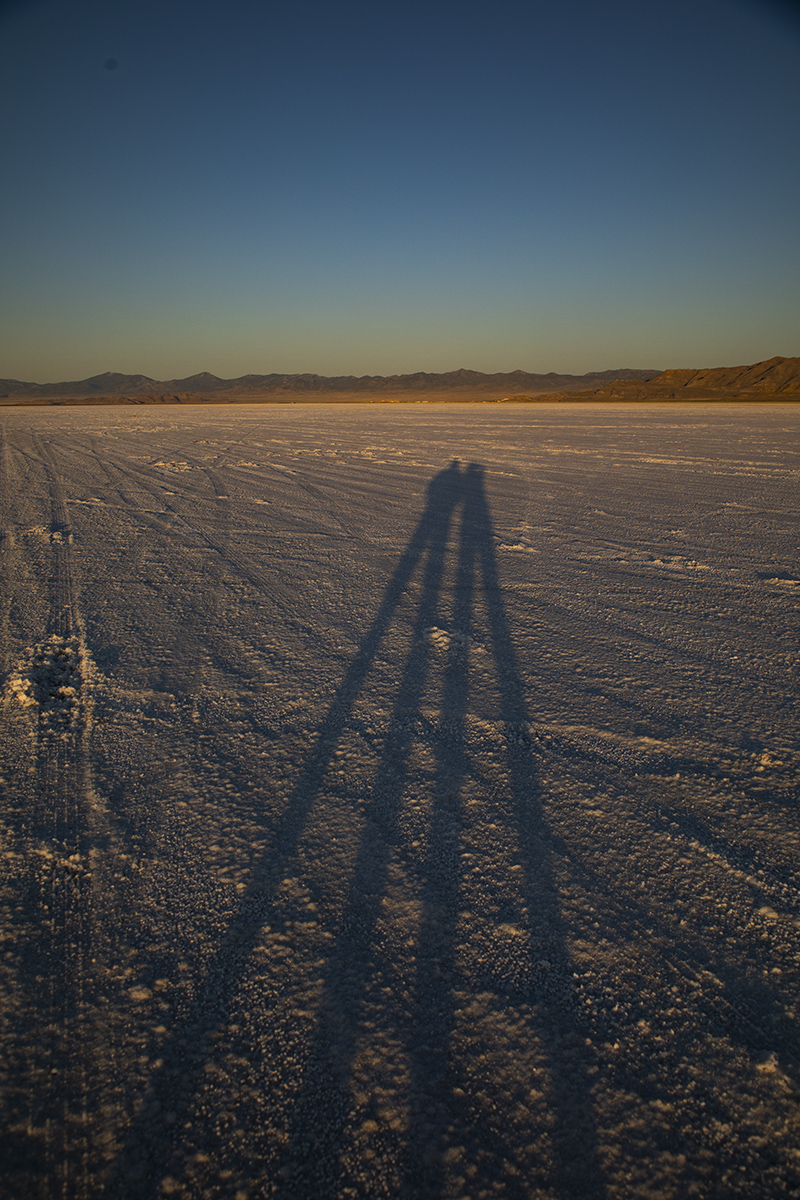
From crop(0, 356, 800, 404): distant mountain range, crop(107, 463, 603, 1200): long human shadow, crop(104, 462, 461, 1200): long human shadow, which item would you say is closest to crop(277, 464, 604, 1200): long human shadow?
crop(107, 463, 603, 1200): long human shadow

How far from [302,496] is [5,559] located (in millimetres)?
3856

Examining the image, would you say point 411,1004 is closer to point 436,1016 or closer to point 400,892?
point 436,1016

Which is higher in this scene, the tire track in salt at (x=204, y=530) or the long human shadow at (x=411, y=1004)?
the tire track in salt at (x=204, y=530)

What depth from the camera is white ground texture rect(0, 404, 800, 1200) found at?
45.9 inches

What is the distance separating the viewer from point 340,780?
217cm

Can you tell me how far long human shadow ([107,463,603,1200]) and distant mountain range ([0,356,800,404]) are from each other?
68.0m

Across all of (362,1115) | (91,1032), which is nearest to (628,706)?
(362,1115)

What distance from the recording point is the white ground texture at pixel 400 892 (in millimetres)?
1167

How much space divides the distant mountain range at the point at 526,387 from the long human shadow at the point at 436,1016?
68072 mm

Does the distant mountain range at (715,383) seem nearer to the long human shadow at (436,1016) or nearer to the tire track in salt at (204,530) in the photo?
the tire track in salt at (204,530)

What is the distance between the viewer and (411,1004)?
1.40m

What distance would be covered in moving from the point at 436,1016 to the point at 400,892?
1.19 ft

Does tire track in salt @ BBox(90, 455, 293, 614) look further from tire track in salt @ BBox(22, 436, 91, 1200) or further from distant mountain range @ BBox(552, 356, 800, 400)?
distant mountain range @ BBox(552, 356, 800, 400)

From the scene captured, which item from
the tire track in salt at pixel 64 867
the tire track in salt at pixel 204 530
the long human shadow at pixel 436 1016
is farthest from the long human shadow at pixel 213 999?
the tire track in salt at pixel 204 530
